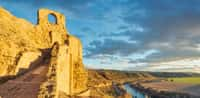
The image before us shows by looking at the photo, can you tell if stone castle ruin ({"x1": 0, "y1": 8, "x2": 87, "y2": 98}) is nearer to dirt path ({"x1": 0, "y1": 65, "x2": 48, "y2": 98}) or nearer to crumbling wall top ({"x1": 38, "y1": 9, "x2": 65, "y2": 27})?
crumbling wall top ({"x1": 38, "y1": 9, "x2": 65, "y2": 27})

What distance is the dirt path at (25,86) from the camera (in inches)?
587

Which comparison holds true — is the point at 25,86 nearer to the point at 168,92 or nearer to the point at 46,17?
the point at 46,17

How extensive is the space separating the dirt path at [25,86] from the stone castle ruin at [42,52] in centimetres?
30

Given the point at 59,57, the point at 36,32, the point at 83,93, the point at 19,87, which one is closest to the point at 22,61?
the point at 59,57

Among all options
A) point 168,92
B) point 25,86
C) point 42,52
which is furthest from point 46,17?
point 168,92

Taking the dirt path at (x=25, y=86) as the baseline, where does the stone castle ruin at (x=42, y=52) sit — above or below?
above

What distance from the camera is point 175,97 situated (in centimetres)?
7294

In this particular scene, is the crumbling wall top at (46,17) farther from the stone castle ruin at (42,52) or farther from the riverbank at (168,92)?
the riverbank at (168,92)

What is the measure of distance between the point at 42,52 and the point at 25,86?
16.2 feet

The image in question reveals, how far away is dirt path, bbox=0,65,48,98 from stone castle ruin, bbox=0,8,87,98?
0.30 meters

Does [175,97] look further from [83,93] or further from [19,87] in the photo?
[19,87]

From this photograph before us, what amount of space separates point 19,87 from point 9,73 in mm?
3383

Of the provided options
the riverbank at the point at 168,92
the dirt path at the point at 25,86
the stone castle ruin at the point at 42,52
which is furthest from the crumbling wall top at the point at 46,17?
the riverbank at the point at 168,92

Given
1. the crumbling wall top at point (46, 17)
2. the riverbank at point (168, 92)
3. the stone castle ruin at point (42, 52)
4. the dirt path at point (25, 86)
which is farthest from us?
the riverbank at point (168, 92)
